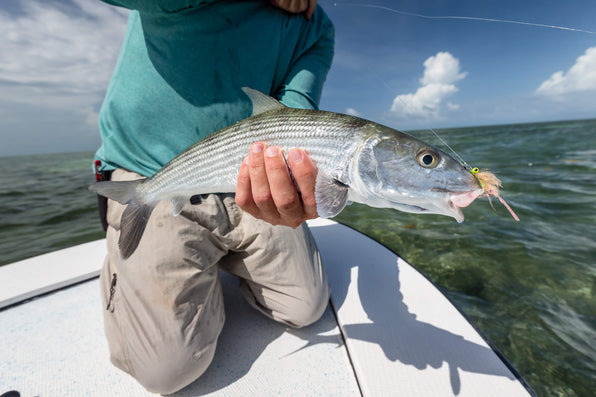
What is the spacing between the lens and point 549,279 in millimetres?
3779

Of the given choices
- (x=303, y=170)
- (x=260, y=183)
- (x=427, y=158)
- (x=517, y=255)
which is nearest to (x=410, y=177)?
(x=427, y=158)

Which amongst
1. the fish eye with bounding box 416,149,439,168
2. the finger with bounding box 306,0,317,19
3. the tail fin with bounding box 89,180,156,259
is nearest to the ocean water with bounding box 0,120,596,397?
the fish eye with bounding box 416,149,439,168

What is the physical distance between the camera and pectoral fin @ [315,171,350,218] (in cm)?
153

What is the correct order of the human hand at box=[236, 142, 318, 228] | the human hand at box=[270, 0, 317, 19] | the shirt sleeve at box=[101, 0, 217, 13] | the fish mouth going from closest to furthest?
the fish mouth
the human hand at box=[236, 142, 318, 228]
the shirt sleeve at box=[101, 0, 217, 13]
the human hand at box=[270, 0, 317, 19]

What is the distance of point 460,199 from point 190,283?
1872mm

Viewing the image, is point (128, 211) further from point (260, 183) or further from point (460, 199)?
point (460, 199)

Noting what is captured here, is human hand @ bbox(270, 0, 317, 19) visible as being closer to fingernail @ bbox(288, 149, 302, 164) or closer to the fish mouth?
fingernail @ bbox(288, 149, 302, 164)

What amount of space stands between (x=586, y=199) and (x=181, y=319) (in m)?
8.94

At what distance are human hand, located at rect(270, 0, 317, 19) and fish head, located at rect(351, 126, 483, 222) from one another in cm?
191

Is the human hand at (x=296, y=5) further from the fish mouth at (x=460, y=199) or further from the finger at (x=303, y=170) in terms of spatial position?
the fish mouth at (x=460, y=199)

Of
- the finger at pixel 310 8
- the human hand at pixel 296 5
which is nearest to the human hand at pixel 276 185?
the human hand at pixel 296 5

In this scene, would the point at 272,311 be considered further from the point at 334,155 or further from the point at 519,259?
the point at 519,259

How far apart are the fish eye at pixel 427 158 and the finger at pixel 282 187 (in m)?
0.72

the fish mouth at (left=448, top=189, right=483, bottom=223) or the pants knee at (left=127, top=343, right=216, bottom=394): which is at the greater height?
the fish mouth at (left=448, top=189, right=483, bottom=223)
